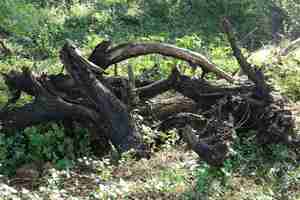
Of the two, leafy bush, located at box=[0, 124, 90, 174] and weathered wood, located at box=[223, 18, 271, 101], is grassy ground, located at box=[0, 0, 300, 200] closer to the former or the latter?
leafy bush, located at box=[0, 124, 90, 174]

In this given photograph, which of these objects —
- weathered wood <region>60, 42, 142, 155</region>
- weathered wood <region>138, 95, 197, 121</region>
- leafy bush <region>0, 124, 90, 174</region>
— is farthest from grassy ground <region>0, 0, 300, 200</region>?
weathered wood <region>138, 95, 197, 121</region>

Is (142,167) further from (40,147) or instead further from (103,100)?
(40,147)

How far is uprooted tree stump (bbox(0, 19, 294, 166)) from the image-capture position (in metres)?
6.46

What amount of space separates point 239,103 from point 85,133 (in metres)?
2.04

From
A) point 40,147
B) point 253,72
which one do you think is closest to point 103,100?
point 40,147

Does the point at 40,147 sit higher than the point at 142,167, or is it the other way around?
the point at 142,167

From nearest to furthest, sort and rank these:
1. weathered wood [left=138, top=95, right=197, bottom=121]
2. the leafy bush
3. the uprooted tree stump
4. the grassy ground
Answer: the grassy ground → the uprooted tree stump → the leafy bush → weathered wood [left=138, top=95, right=197, bottom=121]

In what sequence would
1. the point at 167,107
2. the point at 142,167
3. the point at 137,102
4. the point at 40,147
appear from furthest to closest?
the point at 167,107 → the point at 40,147 → the point at 137,102 → the point at 142,167

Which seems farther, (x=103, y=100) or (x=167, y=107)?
(x=167, y=107)

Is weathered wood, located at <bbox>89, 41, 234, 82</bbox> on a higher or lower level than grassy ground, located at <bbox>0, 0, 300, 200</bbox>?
higher

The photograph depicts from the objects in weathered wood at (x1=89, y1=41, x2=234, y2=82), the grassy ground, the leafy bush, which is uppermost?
weathered wood at (x1=89, y1=41, x2=234, y2=82)

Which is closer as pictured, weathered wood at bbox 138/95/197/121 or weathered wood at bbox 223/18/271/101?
weathered wood at bbox 223/18/271/101

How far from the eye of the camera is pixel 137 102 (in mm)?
6711

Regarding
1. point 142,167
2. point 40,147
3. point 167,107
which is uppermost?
point 167,107
